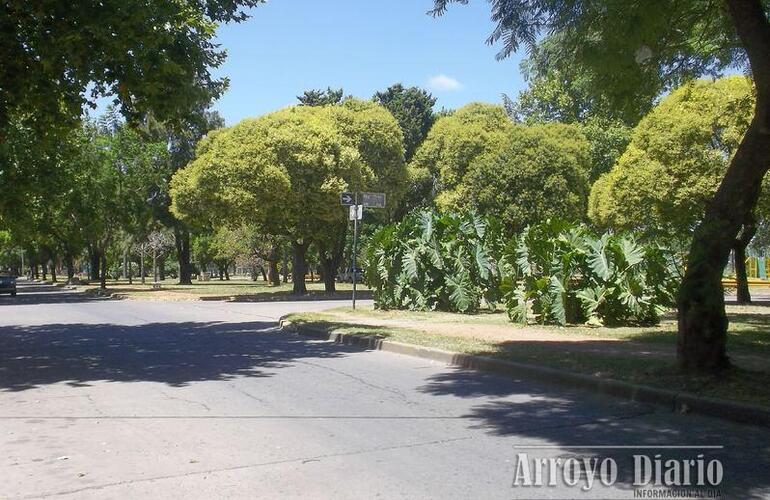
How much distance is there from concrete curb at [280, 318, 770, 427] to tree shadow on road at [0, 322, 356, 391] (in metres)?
1.60

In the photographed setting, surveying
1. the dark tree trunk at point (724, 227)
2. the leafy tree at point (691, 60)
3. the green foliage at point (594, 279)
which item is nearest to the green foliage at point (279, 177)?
the green foliage at point (594, 279)

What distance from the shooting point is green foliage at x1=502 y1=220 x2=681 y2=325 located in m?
14.2

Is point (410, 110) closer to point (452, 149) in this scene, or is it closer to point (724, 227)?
point (452, 149)

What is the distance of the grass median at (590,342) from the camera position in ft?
25.8

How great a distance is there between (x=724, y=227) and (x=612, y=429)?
301 centimetres

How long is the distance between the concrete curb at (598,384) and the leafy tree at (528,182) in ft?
69.3

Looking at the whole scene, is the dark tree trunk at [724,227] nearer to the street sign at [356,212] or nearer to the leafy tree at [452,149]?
the street sign at [356,212]

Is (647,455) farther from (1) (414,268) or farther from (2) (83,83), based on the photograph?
(1) (414,268)

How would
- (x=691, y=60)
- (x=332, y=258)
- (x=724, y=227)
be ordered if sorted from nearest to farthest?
(x=724, y=227) < (x=691, y=60) < (x=332, y=258)

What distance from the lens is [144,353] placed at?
12484mm

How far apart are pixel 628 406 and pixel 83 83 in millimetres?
9333

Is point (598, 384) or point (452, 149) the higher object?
point (452, 149)

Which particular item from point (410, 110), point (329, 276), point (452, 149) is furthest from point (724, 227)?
point (410, 110)

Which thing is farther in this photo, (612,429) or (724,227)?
(724,227)
